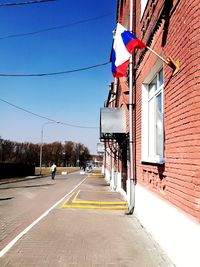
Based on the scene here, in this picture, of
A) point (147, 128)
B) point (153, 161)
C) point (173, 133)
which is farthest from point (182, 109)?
point (147, 128)

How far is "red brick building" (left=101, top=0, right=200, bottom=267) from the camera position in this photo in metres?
5.24

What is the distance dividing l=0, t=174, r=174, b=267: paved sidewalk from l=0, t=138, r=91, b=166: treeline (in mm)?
99486

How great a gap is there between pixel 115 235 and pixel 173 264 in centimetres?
269

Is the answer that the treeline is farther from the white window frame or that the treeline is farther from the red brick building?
the red brick building

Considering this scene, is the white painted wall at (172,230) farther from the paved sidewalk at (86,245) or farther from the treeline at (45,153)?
the treeline at (45,153)

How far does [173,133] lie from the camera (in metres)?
6.52

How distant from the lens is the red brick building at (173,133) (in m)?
5.24

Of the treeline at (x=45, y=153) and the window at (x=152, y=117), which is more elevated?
the treeline at (x=45, y=153)

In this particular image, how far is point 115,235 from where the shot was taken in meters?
8.75

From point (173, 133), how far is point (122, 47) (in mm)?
2865

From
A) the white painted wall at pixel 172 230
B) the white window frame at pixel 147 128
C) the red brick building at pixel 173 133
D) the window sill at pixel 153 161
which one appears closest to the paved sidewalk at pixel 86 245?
the white painted wall at pixel 172 230

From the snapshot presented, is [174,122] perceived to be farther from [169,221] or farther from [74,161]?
[74,161]

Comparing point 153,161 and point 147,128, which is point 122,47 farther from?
point 147,128

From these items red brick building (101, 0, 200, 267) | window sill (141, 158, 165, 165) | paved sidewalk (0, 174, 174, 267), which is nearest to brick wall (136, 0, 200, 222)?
red brick building (101, 0, 200, 267)
